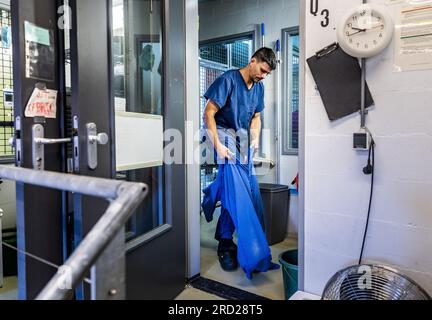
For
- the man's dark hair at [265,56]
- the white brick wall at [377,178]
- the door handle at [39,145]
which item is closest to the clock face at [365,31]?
the white brick wall at [377,178]

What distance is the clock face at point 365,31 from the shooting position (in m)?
1.36

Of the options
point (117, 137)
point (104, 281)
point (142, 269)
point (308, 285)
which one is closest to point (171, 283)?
point (142, 269)

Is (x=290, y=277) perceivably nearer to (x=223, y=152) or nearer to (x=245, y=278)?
(x=245, y=278)

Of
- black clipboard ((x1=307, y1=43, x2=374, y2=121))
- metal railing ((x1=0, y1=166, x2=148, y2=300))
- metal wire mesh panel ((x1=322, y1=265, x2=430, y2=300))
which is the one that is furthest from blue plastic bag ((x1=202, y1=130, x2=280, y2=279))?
metal railing ((x1=0, y1=166, x2=148, y2=300))

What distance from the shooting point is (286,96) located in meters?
3.21

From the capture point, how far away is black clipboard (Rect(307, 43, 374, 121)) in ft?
4.90

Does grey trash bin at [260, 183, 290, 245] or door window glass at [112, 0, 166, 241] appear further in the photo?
grey trash bin at [260, 183, 290, 245]

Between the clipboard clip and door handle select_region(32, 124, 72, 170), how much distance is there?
123 cm

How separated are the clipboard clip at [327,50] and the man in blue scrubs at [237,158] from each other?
74 centimetres

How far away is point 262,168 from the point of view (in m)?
3.39

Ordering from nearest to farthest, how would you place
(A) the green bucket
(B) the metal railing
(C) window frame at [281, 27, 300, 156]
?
(B) the metal railing, (A) the green bucket, (C) window frame at [281, 27, 300, 156]

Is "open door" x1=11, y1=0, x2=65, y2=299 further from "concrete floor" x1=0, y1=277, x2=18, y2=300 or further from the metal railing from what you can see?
"concrete floor" x1=0, y1=277, x2=18, y2=300

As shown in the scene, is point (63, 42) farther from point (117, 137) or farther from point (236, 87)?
point (236, 87)
